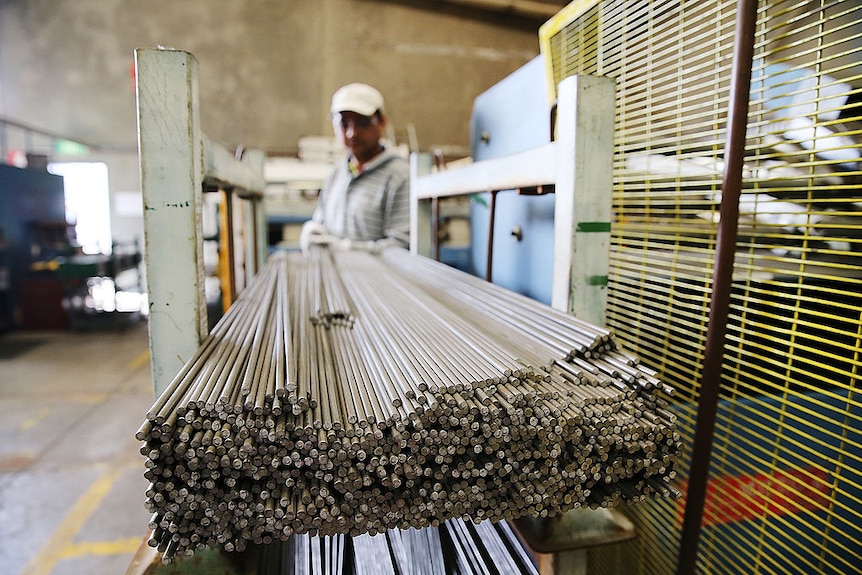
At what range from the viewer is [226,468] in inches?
26.5

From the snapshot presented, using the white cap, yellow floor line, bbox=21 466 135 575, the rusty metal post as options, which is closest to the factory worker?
the white cap

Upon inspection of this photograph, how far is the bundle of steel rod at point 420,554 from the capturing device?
3.40 ft

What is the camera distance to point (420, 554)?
1078 mm

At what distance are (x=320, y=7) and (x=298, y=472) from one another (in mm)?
7387

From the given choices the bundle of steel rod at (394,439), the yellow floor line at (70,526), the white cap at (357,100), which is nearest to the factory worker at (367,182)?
the white cap at (357,100)

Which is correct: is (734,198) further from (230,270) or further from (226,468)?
(230,270)

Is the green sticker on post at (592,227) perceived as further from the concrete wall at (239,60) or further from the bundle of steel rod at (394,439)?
the concrete wall at (239,60)

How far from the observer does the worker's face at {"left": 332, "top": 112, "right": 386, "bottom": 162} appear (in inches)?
126

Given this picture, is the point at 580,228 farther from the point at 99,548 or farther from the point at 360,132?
the point at 99,548

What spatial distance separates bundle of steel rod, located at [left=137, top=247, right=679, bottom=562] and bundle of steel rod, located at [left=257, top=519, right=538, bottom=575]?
14.2 inches

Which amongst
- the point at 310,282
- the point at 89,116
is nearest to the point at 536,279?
the point at 310,282

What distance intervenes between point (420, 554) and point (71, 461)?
2810mm

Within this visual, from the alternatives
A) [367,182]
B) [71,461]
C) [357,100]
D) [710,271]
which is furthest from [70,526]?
[710,271]

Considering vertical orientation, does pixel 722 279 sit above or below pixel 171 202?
below
